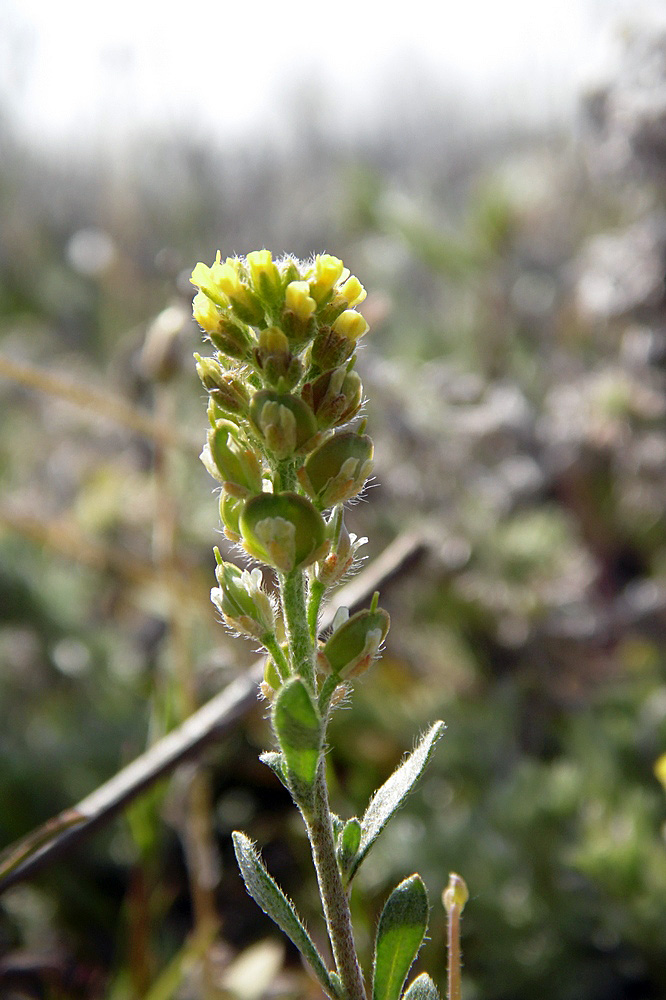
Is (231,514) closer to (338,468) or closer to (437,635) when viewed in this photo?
(338,468)

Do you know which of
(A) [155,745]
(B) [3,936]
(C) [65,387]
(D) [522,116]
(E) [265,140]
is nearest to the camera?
(A) [155,745]

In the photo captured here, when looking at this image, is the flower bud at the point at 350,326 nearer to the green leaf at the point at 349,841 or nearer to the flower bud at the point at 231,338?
the flower bud at the point at 231,338

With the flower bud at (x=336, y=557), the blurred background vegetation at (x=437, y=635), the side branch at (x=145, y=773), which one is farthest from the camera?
the blurred background vegetation at (x=437, y=635)

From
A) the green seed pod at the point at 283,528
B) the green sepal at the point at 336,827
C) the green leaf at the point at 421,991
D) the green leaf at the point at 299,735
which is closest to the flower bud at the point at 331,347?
the green seed pod at the point at 283,528

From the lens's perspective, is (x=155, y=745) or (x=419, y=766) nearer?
(x=419, y=766)

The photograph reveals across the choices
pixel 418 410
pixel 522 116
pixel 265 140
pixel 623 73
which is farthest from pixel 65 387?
pixel 265 140

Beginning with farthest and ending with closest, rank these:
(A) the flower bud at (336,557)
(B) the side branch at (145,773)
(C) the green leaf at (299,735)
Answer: (B) the side branch at (145,773)
(A) the flower bud at (336,557)
(C) the green leaf at (299,735)

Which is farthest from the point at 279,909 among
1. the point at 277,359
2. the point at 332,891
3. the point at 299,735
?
the point at 277,359

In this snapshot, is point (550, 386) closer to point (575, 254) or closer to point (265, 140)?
point (575, 254)
